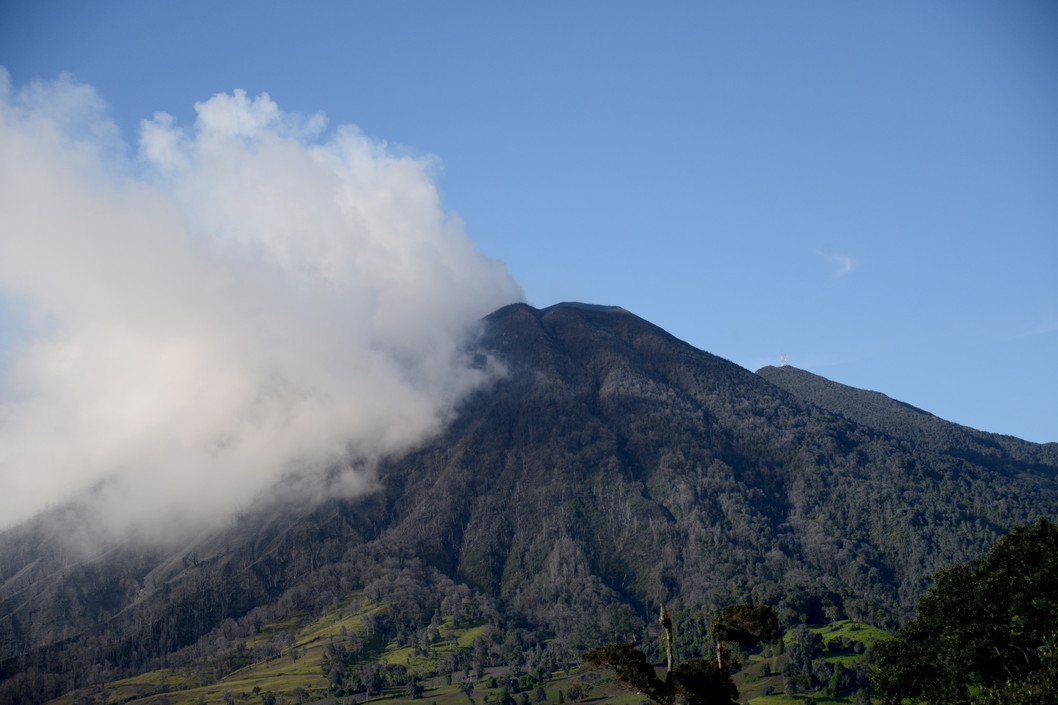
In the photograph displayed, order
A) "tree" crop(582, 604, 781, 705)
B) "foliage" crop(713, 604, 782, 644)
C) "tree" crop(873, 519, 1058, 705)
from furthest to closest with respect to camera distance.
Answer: "tree" crop(873, 519, 1058, 705)
"foliage" crop(713, 604, 782, 644)
"tree" crop(582, 604, 781, 705)

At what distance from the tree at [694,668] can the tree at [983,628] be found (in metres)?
26.9

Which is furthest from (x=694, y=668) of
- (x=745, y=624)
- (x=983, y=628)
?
(x=983, y=628)

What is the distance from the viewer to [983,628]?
8719cm

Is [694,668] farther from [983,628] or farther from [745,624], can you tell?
[983,628]

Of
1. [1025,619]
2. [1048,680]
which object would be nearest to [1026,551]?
[1025,619]

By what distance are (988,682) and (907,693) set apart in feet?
25.5

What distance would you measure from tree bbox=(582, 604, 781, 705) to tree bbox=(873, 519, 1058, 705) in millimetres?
26894

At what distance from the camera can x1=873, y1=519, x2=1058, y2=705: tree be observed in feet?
278

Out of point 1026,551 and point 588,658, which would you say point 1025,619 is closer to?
point 1026,551

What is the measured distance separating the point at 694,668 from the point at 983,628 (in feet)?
112

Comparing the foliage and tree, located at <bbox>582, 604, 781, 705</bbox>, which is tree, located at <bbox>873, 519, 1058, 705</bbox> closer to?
the foliage

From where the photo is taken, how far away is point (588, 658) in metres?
70.7

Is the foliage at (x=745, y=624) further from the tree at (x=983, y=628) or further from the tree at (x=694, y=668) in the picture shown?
the tree at (x=983, y=628)

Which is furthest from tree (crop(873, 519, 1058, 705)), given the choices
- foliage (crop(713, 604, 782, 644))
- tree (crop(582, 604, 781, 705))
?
tree (crop(582, 604, 781, 705))
